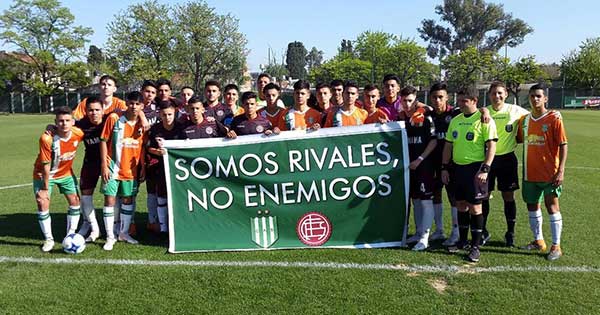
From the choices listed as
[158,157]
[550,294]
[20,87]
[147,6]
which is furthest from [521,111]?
[20,87]

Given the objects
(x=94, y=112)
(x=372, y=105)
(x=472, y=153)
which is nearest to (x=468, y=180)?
(x=472, y=153)

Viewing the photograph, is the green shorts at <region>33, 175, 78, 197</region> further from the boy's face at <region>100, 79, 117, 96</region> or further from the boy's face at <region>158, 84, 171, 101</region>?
the boy's face at <region>158, 84, 171, 101</region>

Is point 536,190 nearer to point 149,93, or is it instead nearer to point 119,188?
point 119,188

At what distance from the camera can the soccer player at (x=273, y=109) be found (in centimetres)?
608

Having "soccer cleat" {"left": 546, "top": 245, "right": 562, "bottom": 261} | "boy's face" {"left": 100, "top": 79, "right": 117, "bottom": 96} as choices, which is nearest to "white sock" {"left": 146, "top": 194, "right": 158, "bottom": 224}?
"boy's face" {"left": 100, "top": 79, "right": 117, "bottom": 96}

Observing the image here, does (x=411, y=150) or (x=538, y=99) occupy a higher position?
(x=538, y=99)

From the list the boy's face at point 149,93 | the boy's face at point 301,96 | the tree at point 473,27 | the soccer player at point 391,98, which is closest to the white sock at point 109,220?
the boy's face at point 149,93

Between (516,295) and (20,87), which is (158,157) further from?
(20,87)

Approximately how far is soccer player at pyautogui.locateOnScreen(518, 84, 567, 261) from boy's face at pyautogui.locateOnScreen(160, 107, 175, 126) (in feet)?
14.2

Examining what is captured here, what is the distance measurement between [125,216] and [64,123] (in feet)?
4.45

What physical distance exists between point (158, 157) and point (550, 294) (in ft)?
15.7

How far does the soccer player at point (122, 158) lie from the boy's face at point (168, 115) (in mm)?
291

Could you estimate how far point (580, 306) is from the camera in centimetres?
380

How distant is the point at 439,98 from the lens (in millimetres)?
5324
